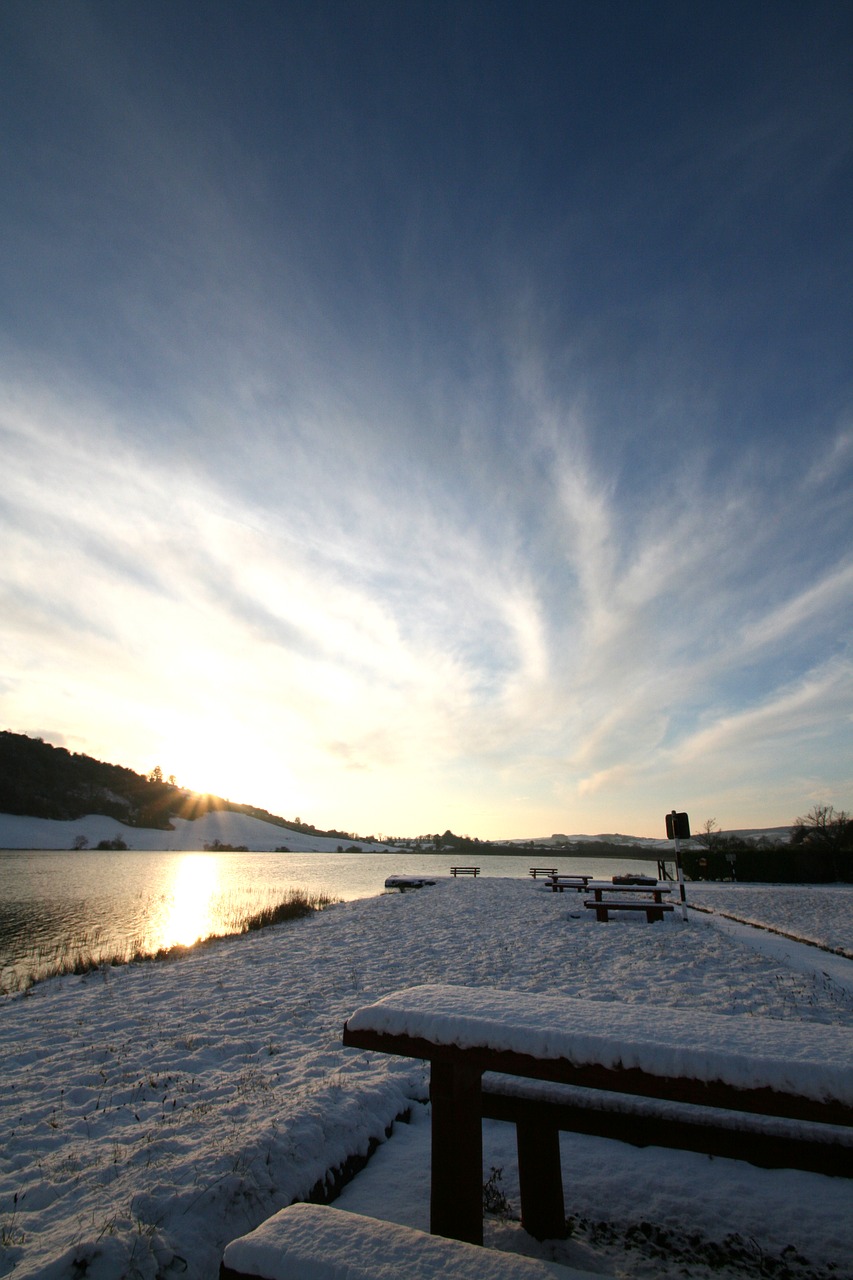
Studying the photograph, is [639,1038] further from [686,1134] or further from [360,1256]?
[360,1256]

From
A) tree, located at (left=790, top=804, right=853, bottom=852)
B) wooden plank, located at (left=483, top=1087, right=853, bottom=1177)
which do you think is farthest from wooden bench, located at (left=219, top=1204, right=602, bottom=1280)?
tree, located at (left=790, top=804, right=853, bottom=852)

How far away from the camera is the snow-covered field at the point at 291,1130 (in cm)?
288

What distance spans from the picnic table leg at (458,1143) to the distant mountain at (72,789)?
15565cm

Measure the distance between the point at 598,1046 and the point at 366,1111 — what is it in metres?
3.10

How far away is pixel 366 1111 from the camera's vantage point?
438 cm

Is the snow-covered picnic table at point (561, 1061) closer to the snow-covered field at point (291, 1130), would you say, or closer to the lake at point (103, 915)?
the snow-covered field at point (291, 1130)

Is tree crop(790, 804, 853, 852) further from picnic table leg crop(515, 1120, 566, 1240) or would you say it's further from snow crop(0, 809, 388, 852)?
snow crop(0, 809, 388, 852)

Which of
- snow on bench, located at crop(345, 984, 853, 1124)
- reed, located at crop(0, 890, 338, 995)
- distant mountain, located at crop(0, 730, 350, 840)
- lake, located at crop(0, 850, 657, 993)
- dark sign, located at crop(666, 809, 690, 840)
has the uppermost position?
distant mountain, located at crop(0, 730, 350, 840)

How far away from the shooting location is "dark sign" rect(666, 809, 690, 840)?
14.3m

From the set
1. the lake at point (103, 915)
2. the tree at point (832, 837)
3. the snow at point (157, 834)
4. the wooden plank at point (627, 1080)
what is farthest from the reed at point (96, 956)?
the snow at point (157, 834)

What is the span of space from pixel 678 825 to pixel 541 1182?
1311 cm

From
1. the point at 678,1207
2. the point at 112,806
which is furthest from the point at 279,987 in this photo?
the point at 112,806

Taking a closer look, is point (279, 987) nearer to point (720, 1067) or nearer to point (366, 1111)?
point (366, 1111)

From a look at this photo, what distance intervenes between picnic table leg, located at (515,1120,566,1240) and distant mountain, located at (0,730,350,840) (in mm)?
155475
